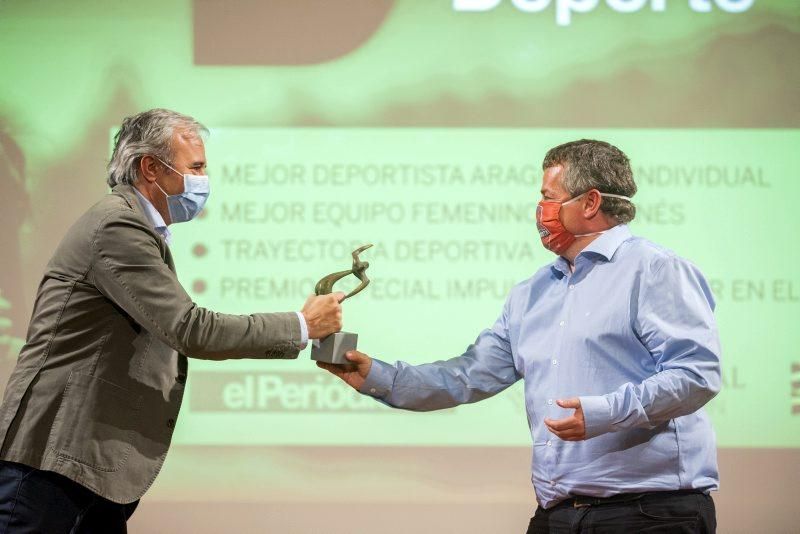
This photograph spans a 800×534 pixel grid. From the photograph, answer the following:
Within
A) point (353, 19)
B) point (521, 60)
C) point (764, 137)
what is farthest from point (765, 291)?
point (353, 19)

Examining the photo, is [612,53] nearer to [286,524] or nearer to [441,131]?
[441,131]

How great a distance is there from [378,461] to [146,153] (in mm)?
1925

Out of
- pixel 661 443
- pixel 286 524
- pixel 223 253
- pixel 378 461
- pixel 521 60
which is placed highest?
pixel 521 60

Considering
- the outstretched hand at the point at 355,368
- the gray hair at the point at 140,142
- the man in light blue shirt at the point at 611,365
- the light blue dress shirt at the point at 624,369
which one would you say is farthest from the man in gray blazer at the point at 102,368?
the light blue dress shirt at the point at 624,369

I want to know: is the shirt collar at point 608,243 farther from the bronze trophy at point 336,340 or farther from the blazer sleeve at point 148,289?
the blazer sleeve at point 148,289

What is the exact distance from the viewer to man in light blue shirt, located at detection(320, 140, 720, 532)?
6.89 ft

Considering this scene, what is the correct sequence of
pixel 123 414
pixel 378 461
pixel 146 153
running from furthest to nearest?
1. pixel 378 461
2. pixel 146 153
3. pixel 123 414

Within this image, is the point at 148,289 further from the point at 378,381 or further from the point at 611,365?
the point at 611,365

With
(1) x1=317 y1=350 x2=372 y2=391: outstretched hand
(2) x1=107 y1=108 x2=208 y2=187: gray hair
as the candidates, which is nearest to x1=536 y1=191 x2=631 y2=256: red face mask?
(1) x1=317 y1=350 x2=372 y2=391: outstretched hand

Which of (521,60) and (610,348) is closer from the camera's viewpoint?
(610,348)

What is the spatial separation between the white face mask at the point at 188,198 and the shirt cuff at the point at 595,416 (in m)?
1.16

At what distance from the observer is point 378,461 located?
386 cm

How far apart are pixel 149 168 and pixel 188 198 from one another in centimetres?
13

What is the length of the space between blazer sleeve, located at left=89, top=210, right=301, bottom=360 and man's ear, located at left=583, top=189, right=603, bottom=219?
1.00m
